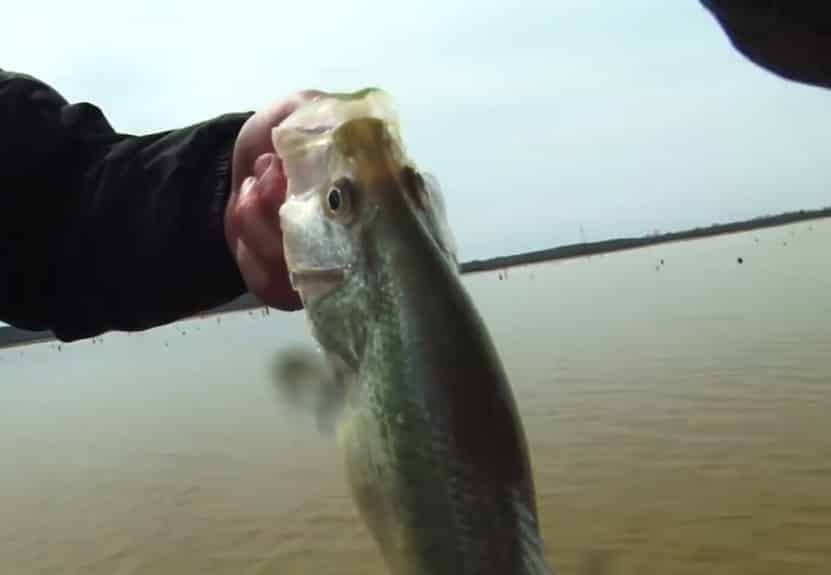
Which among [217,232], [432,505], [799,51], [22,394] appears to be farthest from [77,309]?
[22,394]

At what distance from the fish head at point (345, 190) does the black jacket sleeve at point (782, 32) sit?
749 mm

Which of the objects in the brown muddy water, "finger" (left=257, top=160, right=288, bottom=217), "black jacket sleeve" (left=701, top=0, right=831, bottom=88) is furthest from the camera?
the brown muddy water

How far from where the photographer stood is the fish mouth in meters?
1.92

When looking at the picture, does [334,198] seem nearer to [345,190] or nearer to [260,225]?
[345,190]

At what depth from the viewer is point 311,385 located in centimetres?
189

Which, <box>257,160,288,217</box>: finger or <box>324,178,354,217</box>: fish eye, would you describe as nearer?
<box>324,178,354,217</box>: fish eye

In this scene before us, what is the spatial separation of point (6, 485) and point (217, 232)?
14764 mm

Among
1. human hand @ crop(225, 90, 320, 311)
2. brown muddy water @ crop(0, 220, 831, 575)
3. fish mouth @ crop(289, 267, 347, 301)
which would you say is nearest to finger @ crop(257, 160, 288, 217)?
human hand @ crop(225, 90, 320, 311)

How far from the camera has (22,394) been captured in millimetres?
32094

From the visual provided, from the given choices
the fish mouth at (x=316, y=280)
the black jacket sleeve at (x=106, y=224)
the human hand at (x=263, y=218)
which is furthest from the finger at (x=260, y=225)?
the black jacket sleeve at (x=106, y=224)

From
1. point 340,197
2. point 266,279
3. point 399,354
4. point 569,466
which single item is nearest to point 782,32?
point 399,354

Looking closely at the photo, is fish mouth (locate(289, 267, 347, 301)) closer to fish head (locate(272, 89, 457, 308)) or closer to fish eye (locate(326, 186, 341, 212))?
fish head (locate(272, 89, 457, 308))

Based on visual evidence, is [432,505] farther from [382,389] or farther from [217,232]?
[217,232]

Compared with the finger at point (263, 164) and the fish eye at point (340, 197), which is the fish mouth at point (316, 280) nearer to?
the fish eye at point (340, 197)
